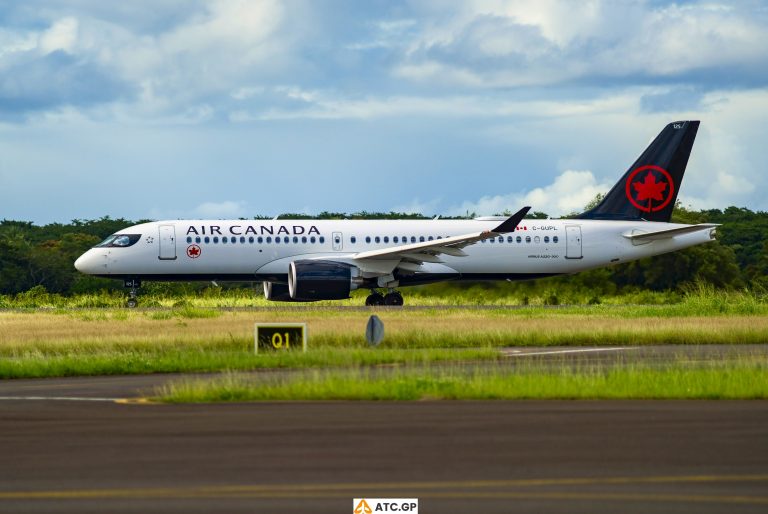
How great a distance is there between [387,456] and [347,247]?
40090mm

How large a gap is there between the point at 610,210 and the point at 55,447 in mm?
45323

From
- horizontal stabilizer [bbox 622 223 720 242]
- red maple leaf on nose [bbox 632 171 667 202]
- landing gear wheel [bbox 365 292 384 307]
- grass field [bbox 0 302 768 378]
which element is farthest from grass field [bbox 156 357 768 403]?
red maple leaf on nose [bbox 632 171 667 202]

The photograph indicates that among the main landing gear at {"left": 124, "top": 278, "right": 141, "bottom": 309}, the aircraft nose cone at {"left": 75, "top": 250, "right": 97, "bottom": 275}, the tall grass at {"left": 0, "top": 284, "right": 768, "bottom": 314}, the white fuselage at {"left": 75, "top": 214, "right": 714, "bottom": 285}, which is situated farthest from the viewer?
the tall grass at {"left": 0, "top": 284, "right": 768, "bottom": 314}

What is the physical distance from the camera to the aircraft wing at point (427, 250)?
5019 centimetres

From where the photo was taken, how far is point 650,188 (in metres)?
57.8

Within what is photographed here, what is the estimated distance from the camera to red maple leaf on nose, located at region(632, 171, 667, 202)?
57.8 metres

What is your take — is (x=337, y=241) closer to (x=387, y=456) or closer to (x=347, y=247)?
(x=347, y=247)

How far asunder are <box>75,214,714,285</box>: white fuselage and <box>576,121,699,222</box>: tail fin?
852 mm

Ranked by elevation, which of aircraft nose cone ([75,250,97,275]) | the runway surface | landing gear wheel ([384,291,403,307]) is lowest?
the runway surface

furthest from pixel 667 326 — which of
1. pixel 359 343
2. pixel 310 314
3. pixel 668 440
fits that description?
pixel 668 440

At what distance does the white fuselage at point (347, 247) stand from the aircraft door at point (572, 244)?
4 centimetres

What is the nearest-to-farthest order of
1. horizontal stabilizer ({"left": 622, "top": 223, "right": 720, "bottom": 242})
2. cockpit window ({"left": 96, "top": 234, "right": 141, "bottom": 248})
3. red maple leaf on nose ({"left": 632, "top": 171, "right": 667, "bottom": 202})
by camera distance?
cockpit window ({"left": 96, "top": 234, "right": 141, "bottom": 248}), horizontal stabilizer ({"left": 622, "top": 223, "right": 720, "bottom": 242}), red maple leaf on nose ({"left": 632, "top": 171, "right": 667, "bottom": 202})

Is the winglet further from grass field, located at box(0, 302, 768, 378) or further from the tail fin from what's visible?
the tail fin

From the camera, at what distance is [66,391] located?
22.3 meters
